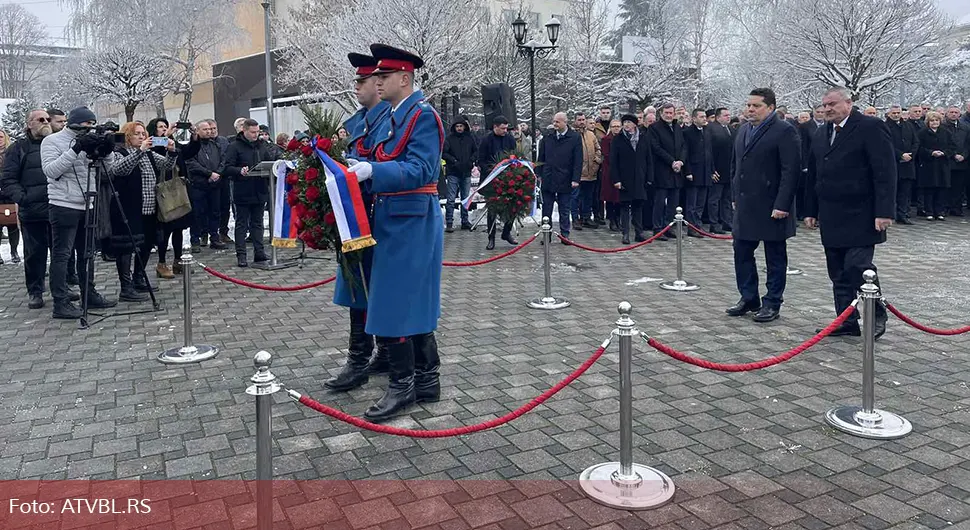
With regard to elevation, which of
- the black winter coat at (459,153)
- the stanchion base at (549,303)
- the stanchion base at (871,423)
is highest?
the black winter coat at (459,153)

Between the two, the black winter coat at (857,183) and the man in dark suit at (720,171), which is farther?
the man in dark suit at (720,171)

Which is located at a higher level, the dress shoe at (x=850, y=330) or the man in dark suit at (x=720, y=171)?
the man in dark suit at (x=720, y=171)

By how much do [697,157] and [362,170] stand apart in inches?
409

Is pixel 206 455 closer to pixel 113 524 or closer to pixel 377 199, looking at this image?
pixel 113 524

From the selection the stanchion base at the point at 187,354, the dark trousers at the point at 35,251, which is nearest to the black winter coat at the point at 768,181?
the stanchion base at the point at 187,354

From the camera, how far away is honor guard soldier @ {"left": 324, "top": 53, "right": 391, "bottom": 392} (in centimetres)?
500

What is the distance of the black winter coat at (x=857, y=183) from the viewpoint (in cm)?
655

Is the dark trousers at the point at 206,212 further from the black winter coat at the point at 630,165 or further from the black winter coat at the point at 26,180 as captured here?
the black winter coat at the point at 630,165

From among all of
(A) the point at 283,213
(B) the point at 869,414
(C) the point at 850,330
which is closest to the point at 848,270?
(C) the point at 850,330

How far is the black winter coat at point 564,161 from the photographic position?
13391 millimetres

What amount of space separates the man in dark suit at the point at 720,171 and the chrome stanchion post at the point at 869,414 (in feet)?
30.6

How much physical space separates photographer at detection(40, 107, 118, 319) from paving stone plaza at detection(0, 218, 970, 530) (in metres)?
0.45

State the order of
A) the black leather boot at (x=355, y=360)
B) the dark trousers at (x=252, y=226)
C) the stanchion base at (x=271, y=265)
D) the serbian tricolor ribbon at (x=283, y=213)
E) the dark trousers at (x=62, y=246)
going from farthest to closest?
the dark trousers at (x=252, y=226) → the stanchion base at (x=271, y=265) → the dark trousers at (x=62, y=246) → the black leather boot at (x=355, y=360) → the serbian tricolor ribbon at (x=283, y=213)

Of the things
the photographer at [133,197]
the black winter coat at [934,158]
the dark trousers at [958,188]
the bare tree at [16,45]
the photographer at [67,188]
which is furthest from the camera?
the bare tree at [16,45]
